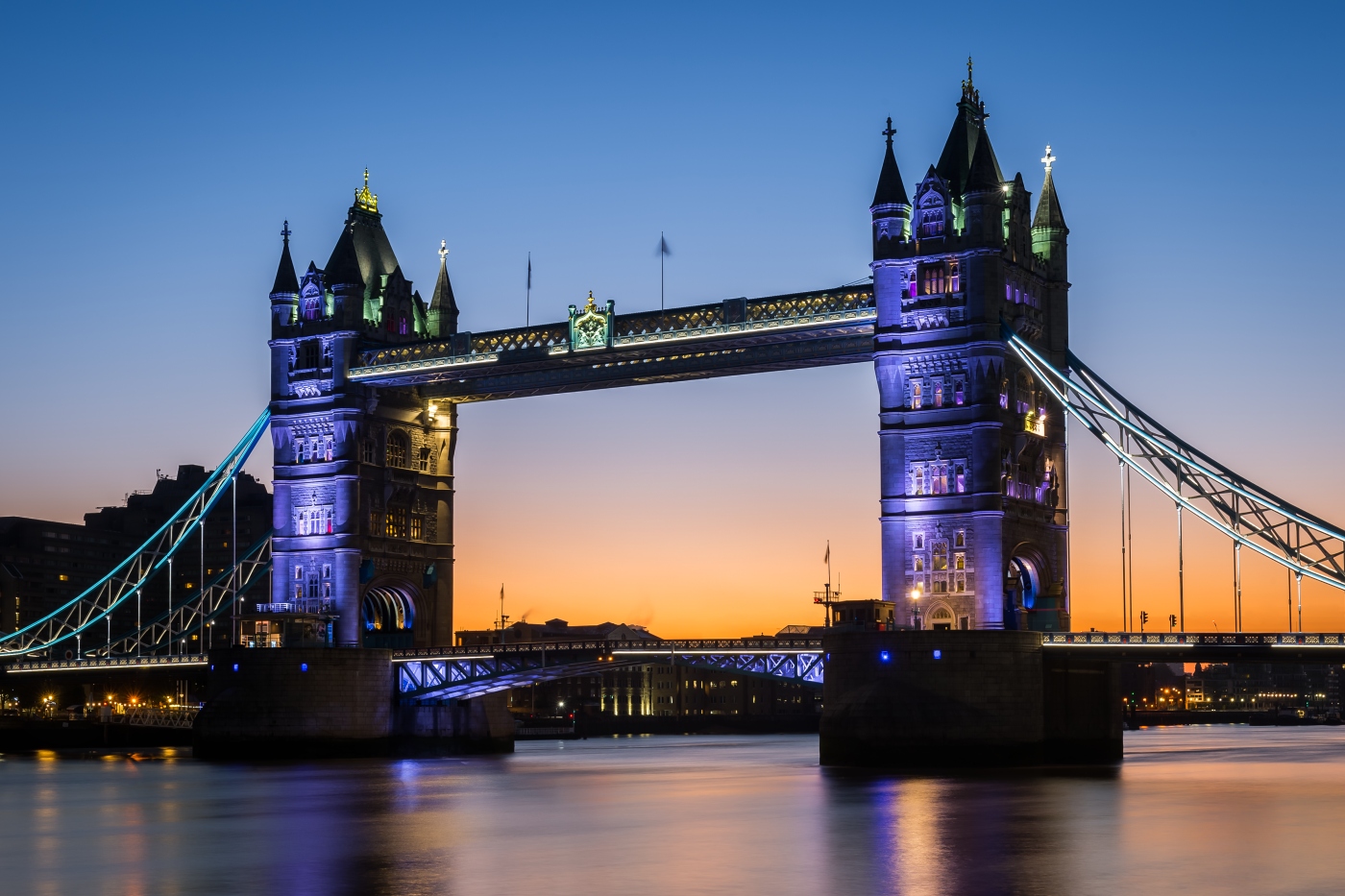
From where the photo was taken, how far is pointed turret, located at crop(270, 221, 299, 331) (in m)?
87.8

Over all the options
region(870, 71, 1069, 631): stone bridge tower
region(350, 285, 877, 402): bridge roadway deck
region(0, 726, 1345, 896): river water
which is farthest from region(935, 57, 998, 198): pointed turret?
region(0, 726, 1345, 896): river water

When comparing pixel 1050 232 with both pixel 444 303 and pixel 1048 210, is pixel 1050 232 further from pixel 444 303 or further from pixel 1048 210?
pixel 444 303

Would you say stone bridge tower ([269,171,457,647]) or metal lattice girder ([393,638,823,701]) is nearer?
metal lattice girder ([393,638,823,701])

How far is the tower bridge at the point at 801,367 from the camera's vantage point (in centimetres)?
6781

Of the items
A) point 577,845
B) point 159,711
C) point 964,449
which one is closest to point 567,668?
point 964,449

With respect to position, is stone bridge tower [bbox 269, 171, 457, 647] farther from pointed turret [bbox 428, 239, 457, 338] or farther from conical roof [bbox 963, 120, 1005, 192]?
conical roof [bbox 963, 120, 1005, 192]

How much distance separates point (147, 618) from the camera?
19375cm

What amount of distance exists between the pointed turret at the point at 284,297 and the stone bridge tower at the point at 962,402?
3007 cm

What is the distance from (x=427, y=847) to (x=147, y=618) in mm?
159270

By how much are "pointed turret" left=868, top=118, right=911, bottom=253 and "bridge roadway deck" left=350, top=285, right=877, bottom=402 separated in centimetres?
195

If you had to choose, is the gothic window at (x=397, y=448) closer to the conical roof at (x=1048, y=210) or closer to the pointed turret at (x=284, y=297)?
the pointed turret at (x=284, y=297)

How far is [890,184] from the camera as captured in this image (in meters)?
70.9

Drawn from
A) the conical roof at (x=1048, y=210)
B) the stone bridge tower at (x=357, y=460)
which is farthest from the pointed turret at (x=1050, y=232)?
the stone bridge tower at (x=357, y=460)

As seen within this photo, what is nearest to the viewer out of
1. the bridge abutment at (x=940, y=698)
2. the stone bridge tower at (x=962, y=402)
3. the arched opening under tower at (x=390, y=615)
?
the bridge abutment at (x=940, y=698)
